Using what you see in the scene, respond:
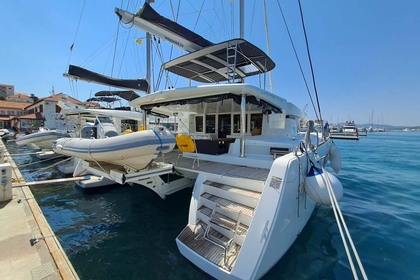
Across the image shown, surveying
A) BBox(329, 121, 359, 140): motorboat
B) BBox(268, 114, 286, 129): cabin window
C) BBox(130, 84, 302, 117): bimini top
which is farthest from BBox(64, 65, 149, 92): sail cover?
BBox(329, 121, 359, 140): motorboat

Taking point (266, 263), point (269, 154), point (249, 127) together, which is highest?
point (249, 127)

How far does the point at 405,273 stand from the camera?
137 inches

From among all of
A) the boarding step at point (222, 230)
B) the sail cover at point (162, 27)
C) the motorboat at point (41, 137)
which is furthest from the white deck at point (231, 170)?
the motorboat at point (41, 137)

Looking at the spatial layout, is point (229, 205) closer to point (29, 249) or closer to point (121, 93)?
point (29, 249)

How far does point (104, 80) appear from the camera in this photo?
397 inches

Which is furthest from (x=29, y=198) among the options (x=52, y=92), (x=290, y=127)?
(x=52, y=92)

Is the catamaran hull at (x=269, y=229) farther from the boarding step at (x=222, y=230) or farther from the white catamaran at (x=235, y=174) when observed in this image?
the boarding step at (x=222, y=230)

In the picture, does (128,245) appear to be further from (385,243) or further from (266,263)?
(385,243)

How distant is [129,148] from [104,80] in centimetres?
763

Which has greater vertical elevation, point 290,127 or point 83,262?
point 290,127

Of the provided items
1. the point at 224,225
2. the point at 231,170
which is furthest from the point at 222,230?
the point at 231,170

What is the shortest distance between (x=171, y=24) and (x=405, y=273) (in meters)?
8.41

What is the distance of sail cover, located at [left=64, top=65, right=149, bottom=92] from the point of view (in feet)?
30.0

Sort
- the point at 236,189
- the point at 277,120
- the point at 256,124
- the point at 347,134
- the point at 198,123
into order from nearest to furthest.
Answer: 1. the point at 236,189
2. the point at 277,120
3. the point at 256,124
4. the point at 198,123
5. the point at 347,134
